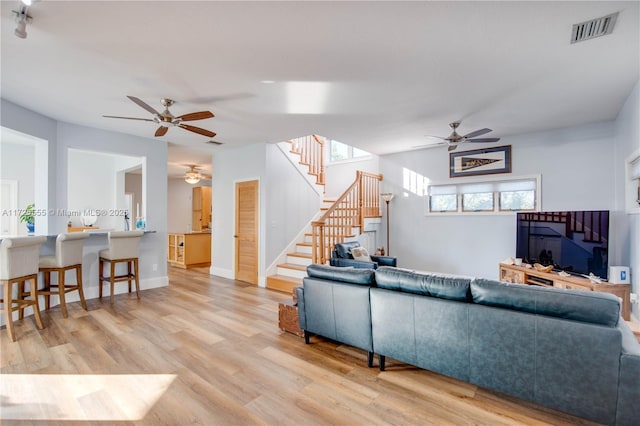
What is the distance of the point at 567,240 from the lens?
13.8 ft

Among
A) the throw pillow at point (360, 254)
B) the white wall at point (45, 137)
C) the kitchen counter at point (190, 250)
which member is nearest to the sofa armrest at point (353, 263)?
the throw pillow at point (360, 254)

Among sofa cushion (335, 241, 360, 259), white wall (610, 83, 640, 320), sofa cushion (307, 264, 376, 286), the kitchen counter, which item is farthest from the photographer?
the kitchen counter

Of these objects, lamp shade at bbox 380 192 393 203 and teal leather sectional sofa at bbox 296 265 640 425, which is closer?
teal leather sectional sofa at bbox 296 265 640 425

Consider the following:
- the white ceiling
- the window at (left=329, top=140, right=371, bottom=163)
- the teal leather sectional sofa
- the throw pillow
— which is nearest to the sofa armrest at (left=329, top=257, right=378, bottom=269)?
the throw pillow

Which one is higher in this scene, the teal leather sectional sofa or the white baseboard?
the teal leather sectional sofa

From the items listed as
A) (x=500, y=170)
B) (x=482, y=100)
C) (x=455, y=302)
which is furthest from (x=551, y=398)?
(x=500, y=170)

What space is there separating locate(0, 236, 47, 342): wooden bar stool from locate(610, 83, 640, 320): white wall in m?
6.78

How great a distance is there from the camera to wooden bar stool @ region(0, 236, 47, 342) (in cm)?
318

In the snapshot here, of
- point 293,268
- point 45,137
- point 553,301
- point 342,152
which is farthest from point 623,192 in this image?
point 45,137

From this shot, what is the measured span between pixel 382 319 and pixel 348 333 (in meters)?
0.41

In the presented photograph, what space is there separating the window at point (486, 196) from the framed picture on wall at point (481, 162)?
0.21 m

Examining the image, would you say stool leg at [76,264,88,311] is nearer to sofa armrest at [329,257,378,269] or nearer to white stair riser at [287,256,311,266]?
white stair riser at [287,256,311,266]

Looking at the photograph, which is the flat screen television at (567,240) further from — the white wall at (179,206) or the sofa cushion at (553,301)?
the white wall at (179,206)

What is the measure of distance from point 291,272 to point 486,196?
3.88 metres
